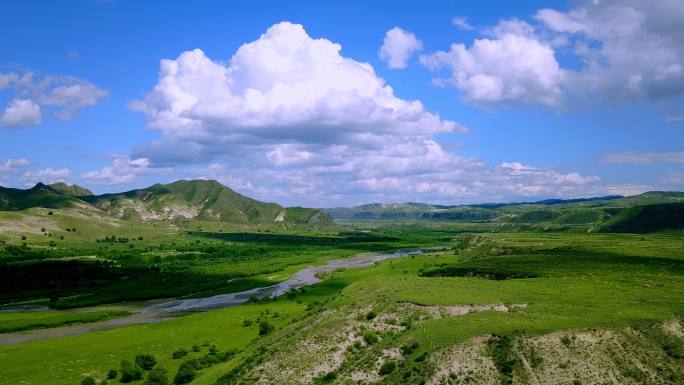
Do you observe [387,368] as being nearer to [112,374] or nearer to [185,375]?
[185,375]

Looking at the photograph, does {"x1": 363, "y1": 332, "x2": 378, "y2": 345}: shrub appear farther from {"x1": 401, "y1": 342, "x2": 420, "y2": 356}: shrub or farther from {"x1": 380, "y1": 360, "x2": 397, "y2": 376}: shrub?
{"x1": 380, "y1": 360, "x2": 397, "y2": 376}: shrub

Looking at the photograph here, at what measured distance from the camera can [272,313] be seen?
114 metres

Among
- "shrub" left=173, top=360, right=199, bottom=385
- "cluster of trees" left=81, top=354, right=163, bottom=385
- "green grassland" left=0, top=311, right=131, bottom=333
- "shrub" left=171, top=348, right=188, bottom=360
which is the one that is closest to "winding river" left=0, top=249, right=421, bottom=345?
"green grassland" left=0, top=311, right=131, bottom=333

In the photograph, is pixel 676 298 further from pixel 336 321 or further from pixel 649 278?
pixel 336 321

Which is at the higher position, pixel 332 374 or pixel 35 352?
pixel 332 374

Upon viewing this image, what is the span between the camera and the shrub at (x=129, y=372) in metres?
71.1

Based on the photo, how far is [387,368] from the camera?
173 feet

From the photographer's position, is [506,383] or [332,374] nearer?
[506,383]

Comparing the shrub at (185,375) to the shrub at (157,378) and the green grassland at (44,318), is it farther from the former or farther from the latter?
the green grassland at (44,318)

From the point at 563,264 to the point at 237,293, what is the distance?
4027 inches

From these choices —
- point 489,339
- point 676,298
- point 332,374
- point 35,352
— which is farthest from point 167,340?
point 676,298

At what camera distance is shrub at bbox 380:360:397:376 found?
172ft

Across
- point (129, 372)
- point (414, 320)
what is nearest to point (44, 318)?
point (129, 372)

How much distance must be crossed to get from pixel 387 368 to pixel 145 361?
148 ft
